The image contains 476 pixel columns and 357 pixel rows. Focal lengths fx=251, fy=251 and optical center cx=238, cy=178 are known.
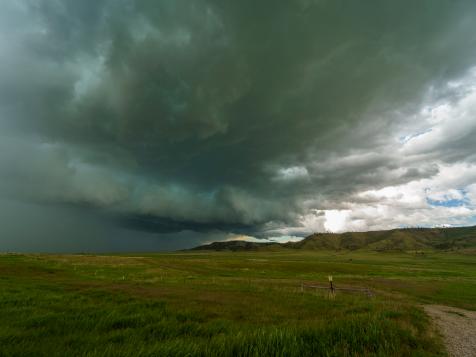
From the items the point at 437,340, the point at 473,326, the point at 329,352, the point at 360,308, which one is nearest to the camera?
the point at 329,352

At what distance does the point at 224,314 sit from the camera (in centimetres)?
1452

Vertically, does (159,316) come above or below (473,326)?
above

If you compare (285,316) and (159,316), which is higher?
(159,316)

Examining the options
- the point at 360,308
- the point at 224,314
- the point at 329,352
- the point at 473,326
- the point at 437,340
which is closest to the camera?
the point at 329,352

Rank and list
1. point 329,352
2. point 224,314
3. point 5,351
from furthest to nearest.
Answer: point 224,314, point 329,352, point 5,351

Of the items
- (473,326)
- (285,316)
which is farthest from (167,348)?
(473,326)

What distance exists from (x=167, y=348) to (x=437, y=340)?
39.6 ft

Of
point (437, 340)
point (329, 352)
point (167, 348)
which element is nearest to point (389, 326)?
point (437, 340)

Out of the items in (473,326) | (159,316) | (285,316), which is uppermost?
(159,316)

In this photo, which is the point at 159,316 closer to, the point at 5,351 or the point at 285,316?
the point at 5,351

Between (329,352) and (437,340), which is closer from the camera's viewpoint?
(329,352)

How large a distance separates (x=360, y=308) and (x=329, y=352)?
41.3ft

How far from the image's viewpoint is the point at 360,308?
17312mm

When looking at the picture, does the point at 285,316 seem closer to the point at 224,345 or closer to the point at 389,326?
the point at 389,326
